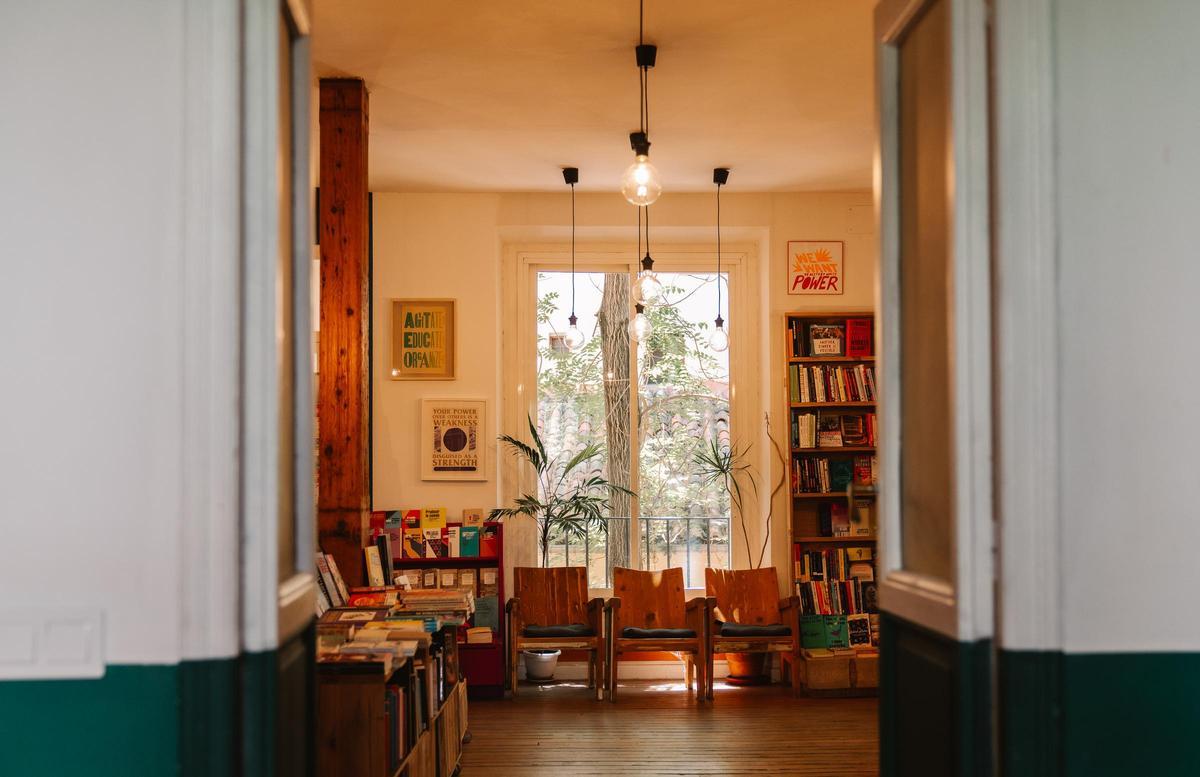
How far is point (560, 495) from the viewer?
7.85 meters

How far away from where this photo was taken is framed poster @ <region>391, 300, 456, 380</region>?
7457 mm

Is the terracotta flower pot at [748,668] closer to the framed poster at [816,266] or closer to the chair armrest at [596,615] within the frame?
the chair armrest at [596,615]

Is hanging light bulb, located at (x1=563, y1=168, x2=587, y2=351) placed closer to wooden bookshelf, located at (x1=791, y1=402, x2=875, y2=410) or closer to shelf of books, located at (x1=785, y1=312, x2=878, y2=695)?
shelf of books, located at (x1=785, y1=312, x2=878, y2=695)

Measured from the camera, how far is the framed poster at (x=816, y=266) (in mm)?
7723

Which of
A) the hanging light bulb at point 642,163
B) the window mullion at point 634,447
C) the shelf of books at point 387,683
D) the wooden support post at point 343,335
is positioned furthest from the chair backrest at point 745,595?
the hanging light bulb at point 642,163

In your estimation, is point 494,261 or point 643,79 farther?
point 494,261

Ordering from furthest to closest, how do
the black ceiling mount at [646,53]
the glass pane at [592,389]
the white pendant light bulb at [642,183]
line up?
the glass pane at [592,389], the black ceiling mount at [646,53], the white pendant light bulb at [642,183]

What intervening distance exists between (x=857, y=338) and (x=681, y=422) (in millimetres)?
1446

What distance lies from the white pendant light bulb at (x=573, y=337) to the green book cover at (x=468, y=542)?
1.54 m
